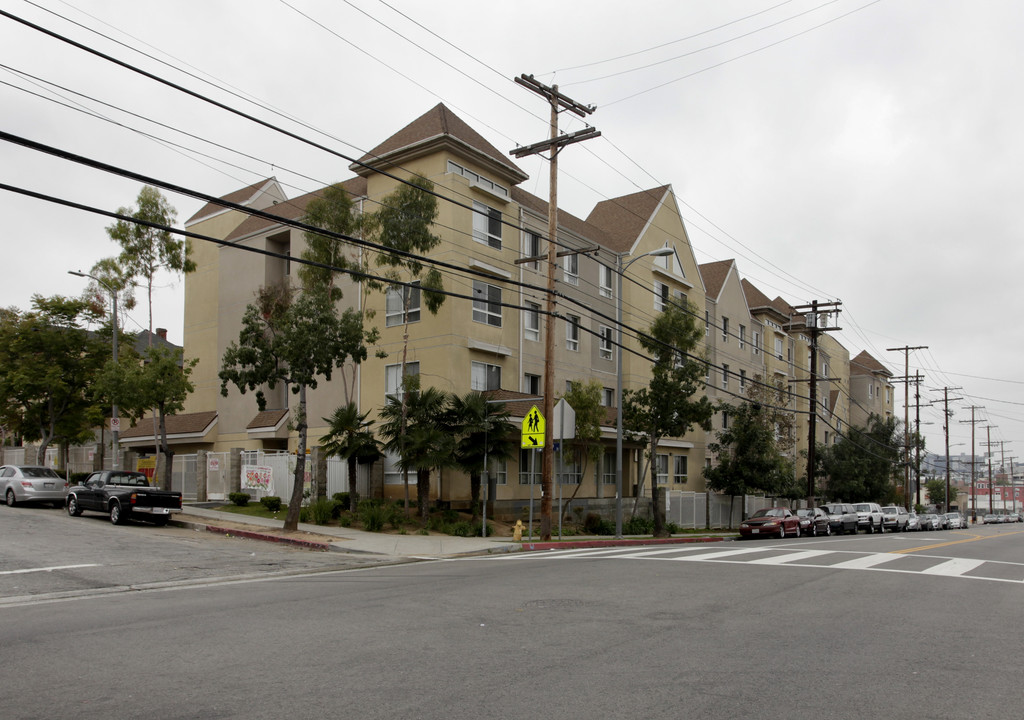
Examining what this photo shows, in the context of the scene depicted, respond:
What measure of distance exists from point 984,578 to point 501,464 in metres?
18.0

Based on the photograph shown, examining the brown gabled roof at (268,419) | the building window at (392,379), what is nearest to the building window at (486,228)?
the building window at (392,379)

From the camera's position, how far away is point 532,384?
32.8 m

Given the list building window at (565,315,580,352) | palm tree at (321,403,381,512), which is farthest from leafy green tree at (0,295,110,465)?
building window at (565,315,580,352)

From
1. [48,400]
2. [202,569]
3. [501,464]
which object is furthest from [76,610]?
[48,400]

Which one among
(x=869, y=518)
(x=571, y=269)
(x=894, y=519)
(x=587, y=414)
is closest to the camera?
(x=587, y=414)

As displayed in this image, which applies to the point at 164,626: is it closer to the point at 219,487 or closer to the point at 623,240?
the point at 219,487

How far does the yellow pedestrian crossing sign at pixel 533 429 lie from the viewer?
2102 centimetres

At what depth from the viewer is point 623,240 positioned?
39750mm

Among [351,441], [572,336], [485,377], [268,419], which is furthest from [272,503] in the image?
[572,336]

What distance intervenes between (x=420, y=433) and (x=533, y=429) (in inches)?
181

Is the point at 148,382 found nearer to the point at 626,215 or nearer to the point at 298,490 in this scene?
the point at 298,490

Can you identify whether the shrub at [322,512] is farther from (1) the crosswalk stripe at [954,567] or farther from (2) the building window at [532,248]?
(1) the crosswalk stripe at [954,567]

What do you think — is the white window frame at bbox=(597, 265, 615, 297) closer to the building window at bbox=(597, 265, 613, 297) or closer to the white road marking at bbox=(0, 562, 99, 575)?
the building window at bbox=(597, 265, 613, 297)

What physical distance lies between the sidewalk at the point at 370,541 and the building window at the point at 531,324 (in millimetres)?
9595
